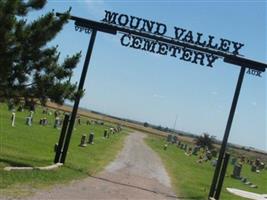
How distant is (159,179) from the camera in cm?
2416

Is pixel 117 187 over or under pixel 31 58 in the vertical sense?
under

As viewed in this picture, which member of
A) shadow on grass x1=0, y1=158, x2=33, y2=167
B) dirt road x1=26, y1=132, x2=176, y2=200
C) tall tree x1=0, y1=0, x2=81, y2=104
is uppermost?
tall tree x1=0, y1=0, x2=81, y2=104

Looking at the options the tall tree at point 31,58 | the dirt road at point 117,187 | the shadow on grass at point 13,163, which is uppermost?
the tall tree at point 31,58

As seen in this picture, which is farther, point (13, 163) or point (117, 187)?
point (13, 163)

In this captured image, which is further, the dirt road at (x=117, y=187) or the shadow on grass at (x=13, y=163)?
the shadow on grass at (x=13, y=163)

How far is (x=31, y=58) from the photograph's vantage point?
17.8 m

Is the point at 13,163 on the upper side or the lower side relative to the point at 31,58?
lower

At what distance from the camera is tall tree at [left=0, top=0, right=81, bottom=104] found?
54.0ft

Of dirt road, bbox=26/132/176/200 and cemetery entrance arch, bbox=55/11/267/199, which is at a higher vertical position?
cemetery entrance arch, bbox=55/11/267/199

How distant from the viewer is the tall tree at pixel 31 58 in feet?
54.0

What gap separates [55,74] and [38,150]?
32.3ft

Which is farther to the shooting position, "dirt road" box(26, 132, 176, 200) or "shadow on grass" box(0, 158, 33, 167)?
"shadow on grass" box(0, 158, 33, 167)

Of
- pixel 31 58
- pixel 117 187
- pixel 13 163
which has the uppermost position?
pixel 31 58

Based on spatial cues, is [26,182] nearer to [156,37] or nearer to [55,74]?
[55,74]
